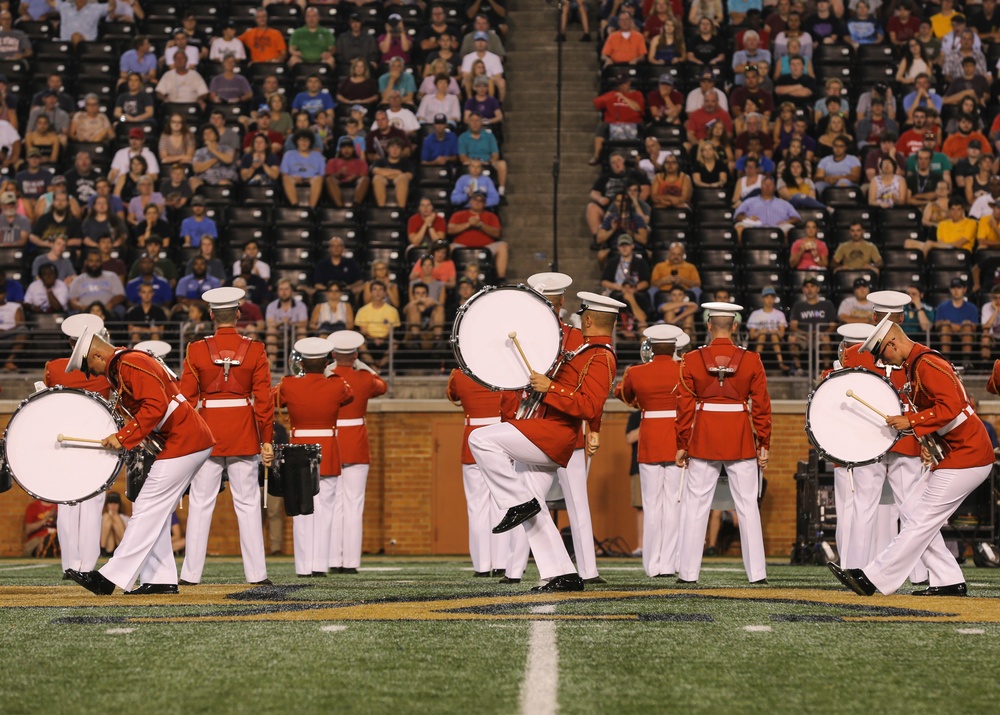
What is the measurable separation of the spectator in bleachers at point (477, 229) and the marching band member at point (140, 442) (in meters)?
8.97

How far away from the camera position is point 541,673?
6109 mm

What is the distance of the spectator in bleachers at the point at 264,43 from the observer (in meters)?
21.8

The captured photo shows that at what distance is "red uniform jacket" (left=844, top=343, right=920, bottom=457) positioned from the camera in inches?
443

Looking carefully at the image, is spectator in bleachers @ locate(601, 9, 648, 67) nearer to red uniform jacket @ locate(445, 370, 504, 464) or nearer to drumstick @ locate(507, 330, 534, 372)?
red uniform jacket @ locate(445, 370, 504, 464)

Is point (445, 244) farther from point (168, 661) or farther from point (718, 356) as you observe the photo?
point (168, 661)

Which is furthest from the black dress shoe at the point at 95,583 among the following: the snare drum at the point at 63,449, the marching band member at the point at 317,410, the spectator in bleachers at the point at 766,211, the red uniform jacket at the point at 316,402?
the spectator in bleachers at the point at 766,211

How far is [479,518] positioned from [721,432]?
2.44 m

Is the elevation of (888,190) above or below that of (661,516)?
above

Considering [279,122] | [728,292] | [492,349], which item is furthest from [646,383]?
[279,122]

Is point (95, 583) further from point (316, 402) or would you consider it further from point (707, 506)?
point (707, 506)

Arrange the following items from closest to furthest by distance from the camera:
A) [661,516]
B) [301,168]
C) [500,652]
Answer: [500,652]
[661,516]
[301,168]

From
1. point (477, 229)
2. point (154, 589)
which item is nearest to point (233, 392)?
point (154, 589)

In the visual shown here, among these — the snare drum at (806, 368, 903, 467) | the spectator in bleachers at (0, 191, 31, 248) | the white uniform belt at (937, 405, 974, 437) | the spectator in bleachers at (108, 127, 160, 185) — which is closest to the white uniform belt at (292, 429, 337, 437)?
the snare drum at (806, 368, 903, 467)

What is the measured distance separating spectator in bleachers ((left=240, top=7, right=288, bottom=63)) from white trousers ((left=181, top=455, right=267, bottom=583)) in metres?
11.4
